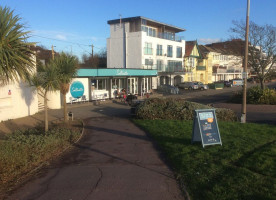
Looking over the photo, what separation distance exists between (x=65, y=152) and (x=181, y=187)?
13.7 ft

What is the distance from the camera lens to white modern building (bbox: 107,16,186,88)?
1483 inches

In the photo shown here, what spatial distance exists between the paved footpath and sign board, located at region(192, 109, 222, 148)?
149 cm

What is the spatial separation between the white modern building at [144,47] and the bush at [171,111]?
20.1 meters

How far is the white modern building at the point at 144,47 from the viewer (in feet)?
124

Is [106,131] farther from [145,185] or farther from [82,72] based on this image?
[82,72]

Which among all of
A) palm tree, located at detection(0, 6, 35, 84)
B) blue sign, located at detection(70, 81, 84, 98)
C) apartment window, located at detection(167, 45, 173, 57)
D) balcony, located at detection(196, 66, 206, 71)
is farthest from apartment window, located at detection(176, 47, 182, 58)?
palm tree, located at detection(0, 6, 35, 84)

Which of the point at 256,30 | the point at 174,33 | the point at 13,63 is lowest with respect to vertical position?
the point at 13,63

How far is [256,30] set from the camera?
24.8m

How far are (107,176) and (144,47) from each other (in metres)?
33.5

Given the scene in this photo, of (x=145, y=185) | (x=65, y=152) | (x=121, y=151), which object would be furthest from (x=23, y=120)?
(x=145, y=185)

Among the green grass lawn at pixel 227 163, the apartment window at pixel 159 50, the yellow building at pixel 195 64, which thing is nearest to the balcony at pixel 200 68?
the yellow building at pixel 195 64

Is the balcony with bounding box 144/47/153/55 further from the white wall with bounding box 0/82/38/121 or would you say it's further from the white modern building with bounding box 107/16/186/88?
the white wall with bounding box 0/82/38/121

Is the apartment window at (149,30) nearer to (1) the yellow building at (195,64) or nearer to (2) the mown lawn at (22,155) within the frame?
(1) the yellow building at (195,64)

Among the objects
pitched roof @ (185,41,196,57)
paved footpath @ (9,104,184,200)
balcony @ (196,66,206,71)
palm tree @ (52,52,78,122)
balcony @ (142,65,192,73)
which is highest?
pitched roof @ (185,41,196,57)
